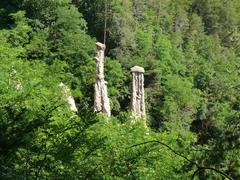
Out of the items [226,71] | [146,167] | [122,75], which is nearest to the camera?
[146,167]

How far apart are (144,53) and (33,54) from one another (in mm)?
9593

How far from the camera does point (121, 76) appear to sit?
3475 cm

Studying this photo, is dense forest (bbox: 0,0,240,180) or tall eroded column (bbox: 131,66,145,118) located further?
tall eroded column (bbox: 131,66,145,118)

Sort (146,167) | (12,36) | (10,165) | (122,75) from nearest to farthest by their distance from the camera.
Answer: (10,165) → (146,167) → (12,36) → (122,75)

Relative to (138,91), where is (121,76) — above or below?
below

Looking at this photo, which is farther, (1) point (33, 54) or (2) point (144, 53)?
(2) point (144, 53)

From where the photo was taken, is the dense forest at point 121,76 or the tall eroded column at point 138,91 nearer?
the dense forest at point 121,76

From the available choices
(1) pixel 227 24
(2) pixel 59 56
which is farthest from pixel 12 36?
(1) pixel 227 24

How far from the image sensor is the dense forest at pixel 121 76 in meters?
6.22

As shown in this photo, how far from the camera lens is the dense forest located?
20.4 feet

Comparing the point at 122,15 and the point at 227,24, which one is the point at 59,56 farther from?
the point at 227,24

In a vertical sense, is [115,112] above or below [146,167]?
below

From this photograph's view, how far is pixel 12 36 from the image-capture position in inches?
1161

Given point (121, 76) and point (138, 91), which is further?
point (121, 76)
